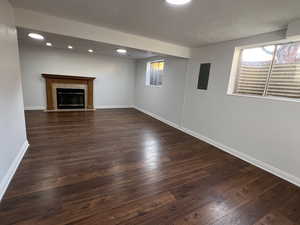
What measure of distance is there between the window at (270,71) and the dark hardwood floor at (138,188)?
1312mm

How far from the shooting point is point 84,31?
255cm

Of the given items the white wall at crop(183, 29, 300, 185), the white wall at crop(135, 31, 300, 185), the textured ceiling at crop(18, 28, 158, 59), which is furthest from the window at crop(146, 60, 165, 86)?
the white wall at crop(183, 29, 300, 185)

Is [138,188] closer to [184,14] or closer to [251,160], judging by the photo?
[251,160]

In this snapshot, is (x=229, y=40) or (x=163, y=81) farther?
(x=163, y=81)

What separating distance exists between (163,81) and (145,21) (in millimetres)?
2827

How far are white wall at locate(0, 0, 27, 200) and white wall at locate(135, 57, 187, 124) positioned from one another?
3.51m

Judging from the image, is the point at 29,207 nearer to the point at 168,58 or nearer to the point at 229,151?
the point at 229,151

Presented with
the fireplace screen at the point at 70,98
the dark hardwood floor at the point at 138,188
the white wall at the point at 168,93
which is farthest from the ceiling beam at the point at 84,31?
the fireplace screen at the point at 70,98

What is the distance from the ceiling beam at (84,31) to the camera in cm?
221

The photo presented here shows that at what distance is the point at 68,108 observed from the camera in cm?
576

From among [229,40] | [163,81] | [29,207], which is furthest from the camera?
[163,81]

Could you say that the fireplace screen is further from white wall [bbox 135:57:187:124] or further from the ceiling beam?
the ceiling beam

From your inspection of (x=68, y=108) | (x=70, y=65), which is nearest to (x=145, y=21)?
(x=70, y=65)

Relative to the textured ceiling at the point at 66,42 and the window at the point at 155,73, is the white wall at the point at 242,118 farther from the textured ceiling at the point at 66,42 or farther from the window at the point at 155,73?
the textured ceiling at the point at 66,42
